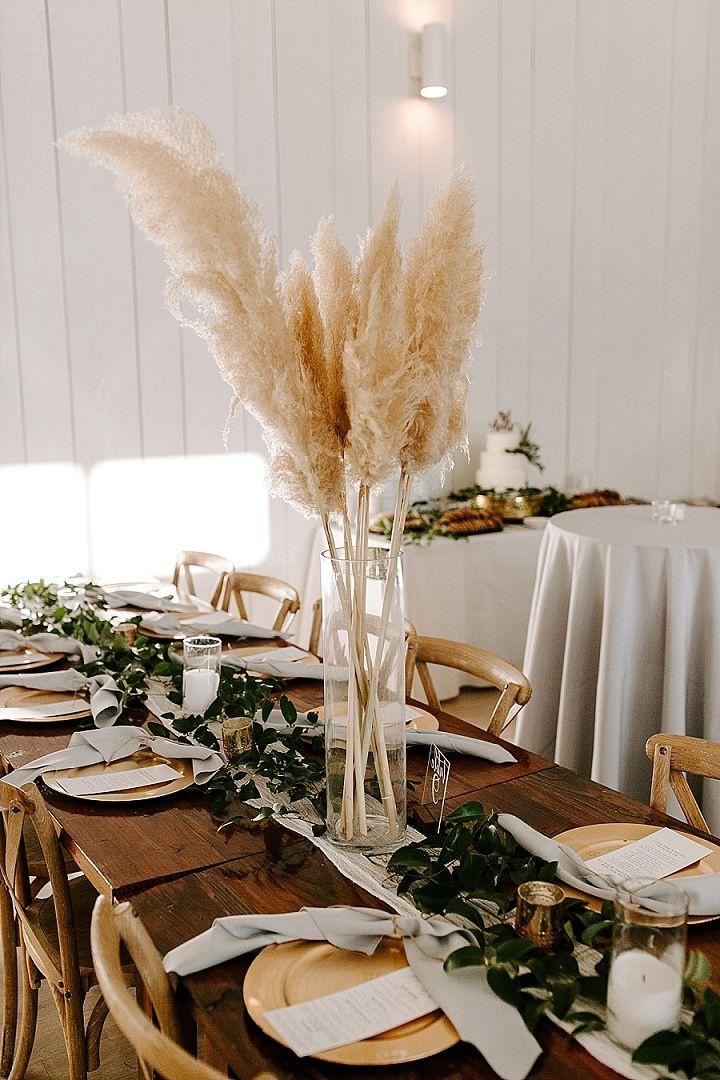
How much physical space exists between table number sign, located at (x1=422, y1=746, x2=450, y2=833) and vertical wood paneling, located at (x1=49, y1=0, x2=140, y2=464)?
10.9 ft

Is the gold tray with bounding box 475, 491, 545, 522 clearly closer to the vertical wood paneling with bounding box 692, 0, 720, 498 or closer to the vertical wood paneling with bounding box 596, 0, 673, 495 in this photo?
the vertical wood paneling with bounding box 596, 0, 673, 495

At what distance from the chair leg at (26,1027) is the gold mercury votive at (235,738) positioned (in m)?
0.62

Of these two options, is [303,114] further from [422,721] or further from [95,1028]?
[95,1028]

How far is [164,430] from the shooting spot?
4.71m

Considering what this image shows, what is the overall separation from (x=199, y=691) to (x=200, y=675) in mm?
33

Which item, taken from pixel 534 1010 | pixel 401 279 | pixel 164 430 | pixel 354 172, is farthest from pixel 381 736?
pixel 354 172

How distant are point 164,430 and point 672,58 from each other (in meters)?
4.08

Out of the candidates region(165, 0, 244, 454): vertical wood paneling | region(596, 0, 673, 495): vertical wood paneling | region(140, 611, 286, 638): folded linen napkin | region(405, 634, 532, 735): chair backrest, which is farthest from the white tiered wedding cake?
region(405, 634, 532, 735): chair backrest

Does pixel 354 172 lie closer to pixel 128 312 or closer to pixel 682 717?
pixel 128 312

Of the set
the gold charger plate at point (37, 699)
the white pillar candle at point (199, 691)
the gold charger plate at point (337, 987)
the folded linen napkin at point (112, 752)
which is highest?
the white pillar candle at point (199, 691)

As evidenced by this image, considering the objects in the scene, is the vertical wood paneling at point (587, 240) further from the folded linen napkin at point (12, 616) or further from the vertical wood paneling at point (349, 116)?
the folded linen napkin at point (12, 616)

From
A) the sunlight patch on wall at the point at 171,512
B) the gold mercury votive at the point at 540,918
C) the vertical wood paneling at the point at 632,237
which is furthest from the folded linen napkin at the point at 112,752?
the vertical wood paneling at the point at 632,237

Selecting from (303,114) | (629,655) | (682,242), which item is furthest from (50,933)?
(682,242)

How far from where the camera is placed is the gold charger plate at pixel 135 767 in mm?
1649
